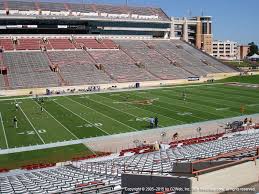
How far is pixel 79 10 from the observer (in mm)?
73812

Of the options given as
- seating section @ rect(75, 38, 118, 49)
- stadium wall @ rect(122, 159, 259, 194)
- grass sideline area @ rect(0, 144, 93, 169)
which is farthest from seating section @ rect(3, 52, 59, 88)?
stadium wall @ rect(122, 159, 259, 194)

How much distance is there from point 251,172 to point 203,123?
21.0 metres

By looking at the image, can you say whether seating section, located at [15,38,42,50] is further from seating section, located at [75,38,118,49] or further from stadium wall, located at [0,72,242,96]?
stadium wall, located at [0,72,242,96]

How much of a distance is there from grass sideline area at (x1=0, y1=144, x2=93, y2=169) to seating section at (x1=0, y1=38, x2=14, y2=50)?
40.4 meters

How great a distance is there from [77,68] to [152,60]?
13.9 m

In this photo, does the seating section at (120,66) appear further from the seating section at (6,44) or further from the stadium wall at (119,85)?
the seating section at (6,44)

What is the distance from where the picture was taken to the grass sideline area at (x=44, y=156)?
20.7 meters

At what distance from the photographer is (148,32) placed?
78.2m

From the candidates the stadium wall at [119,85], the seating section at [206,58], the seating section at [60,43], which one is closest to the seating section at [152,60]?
the stadium wall at [119,85]

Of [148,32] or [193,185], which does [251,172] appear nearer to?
[193,185]

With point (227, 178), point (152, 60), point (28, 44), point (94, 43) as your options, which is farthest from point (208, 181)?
point (94, 43)

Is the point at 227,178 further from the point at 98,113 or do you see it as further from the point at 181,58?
the point at 181,58

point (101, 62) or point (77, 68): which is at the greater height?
point (101, 62)

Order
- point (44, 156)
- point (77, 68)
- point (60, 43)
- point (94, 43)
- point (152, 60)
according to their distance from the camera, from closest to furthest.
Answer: point (44, 156) < point (77, 68) < point (152, 60) < point (60, 43) < point (94, 43)
